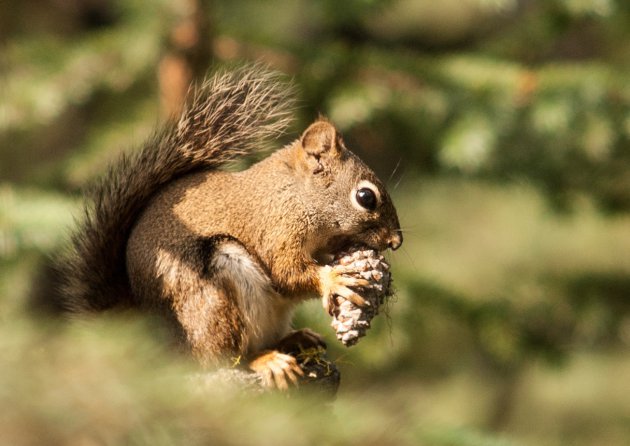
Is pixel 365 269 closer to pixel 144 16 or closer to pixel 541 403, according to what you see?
pixel 144 16

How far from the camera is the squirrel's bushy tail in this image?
1227 mm

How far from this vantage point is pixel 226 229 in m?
1.25

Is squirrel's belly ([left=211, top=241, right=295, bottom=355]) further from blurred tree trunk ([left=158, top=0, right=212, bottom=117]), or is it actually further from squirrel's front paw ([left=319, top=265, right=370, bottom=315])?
blurred tree trunk ([left=158, top=0, right=212, bottom=117])

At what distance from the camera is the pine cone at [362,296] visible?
102cm

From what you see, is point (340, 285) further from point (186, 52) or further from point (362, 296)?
point (186, 52)

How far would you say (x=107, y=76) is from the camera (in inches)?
101

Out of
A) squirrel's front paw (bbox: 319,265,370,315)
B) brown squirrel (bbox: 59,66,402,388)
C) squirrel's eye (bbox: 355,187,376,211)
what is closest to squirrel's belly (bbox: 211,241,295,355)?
brown squirrel (bbox: 59,66,402,388)

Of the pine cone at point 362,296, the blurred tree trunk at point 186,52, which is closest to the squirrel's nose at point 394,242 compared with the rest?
the pine cone at point 362,296

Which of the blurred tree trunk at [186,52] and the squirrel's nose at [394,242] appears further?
the blurred tree trunk at [186,52]

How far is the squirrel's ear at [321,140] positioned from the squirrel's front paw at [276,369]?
0.42m

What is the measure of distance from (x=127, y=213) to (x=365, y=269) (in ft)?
1.24

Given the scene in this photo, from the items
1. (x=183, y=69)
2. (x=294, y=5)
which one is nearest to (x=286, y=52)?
(x=183, y=69)

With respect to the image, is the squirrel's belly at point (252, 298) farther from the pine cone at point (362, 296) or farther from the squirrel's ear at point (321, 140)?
the squirrel's ear at point (321, 140)

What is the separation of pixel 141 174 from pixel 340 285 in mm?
358
